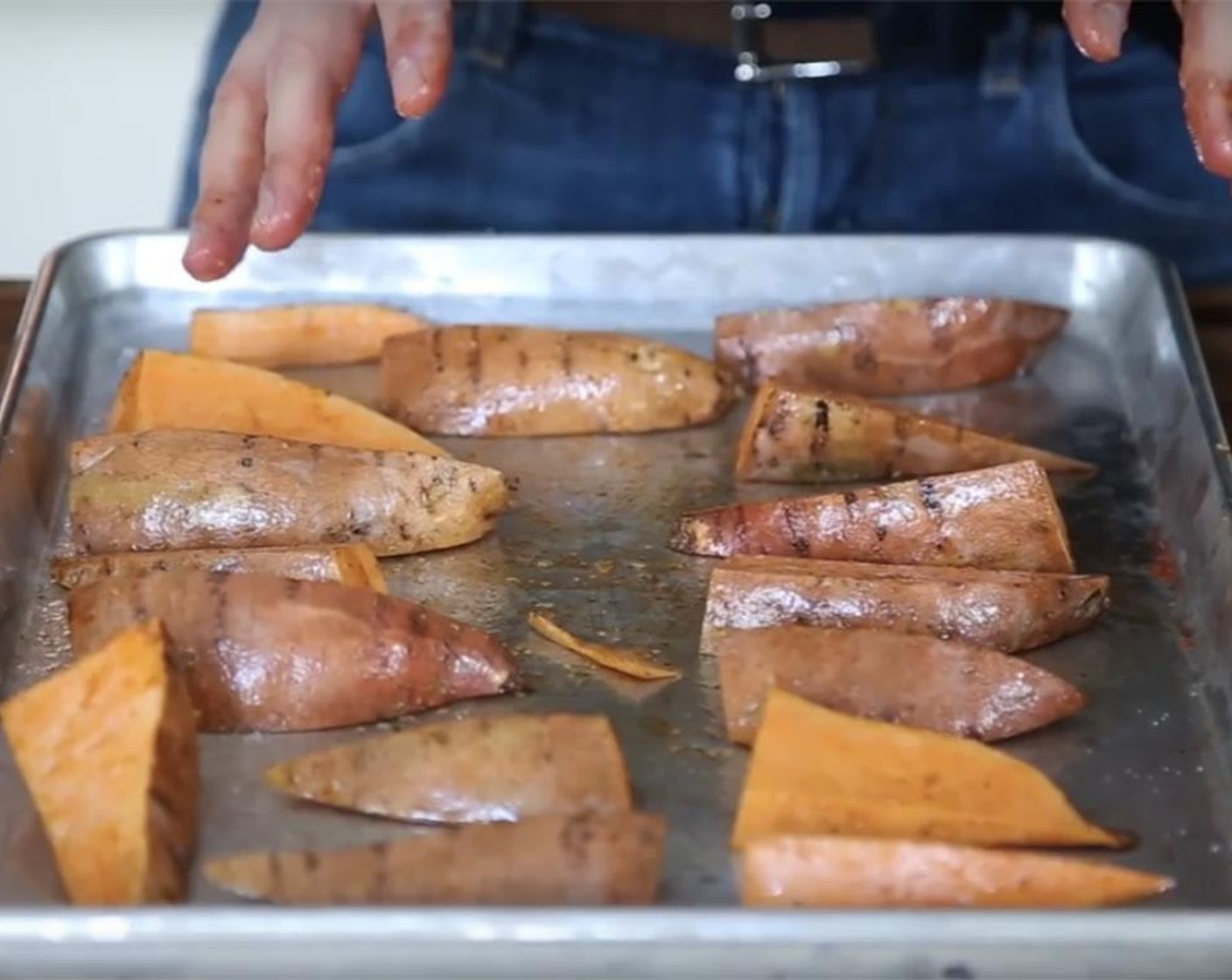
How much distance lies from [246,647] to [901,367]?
56cm

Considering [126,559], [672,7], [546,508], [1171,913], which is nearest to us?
[1171,913]

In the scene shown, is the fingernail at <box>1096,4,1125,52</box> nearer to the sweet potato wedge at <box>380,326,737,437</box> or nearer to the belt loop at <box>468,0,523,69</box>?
the sweet potato wedge at <box>380,326,737,437</box>

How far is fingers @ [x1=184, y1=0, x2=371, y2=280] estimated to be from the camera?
1259 mm

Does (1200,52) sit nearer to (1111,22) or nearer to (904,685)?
(1111,22)

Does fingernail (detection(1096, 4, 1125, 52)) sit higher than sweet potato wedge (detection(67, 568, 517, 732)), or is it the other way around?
fingernail (detection(1096, 4, 1125, 52))

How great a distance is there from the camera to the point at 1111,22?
1.24 meters

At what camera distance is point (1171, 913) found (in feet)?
2.95

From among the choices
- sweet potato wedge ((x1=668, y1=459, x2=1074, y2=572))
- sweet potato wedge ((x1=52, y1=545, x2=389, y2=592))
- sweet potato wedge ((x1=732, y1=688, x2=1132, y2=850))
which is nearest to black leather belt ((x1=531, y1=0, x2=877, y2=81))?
sweet potato wedge ((x1=668, y1=459, x2=1074, y2=572))

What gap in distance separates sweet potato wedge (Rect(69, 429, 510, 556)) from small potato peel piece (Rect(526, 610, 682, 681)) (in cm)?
11

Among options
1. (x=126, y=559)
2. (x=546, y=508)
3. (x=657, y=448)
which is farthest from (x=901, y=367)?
(x=126, y=559)

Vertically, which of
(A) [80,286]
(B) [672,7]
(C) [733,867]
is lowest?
(C) [733,867]

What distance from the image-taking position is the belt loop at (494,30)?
170cm

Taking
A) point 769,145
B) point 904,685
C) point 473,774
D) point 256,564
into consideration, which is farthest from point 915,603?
point 769,145

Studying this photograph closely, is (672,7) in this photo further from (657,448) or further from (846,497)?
(846,497)
